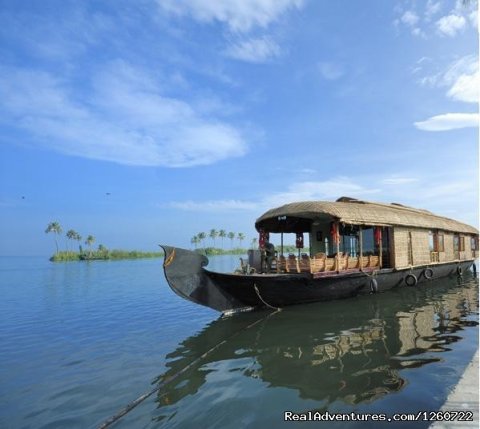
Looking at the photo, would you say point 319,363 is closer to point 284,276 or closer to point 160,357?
point 160,357

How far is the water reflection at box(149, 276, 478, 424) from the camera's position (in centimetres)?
537

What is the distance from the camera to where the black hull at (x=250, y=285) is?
9711 millimetres

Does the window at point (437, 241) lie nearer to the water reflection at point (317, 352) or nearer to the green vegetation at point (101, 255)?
the water reflection at point (317, 352)

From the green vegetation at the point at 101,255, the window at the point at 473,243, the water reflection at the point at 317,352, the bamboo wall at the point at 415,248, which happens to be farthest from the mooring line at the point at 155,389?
the green vegetation at the point at 101,255

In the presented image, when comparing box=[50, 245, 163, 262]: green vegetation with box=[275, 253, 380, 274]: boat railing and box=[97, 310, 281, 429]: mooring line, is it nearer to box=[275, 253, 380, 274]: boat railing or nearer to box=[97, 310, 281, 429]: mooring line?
box=[275, 253, 380, 274]: boat railing

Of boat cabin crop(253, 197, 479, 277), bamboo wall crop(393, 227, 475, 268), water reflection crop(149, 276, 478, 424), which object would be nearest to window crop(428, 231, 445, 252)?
boat cabin crop(253, 197, 479, 277)

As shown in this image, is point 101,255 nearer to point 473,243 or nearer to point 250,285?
point 473,243

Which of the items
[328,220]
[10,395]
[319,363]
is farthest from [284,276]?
[10,395]

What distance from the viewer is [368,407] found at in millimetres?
4727

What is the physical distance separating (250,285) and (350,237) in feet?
23.8

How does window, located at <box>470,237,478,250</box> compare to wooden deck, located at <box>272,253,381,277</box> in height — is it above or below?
above

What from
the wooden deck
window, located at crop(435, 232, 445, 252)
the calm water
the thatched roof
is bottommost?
the calm water

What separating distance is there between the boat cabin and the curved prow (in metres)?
2.71

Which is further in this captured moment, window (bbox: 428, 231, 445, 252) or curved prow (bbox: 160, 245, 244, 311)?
window (bbox: 428, 231, 445, 252)
